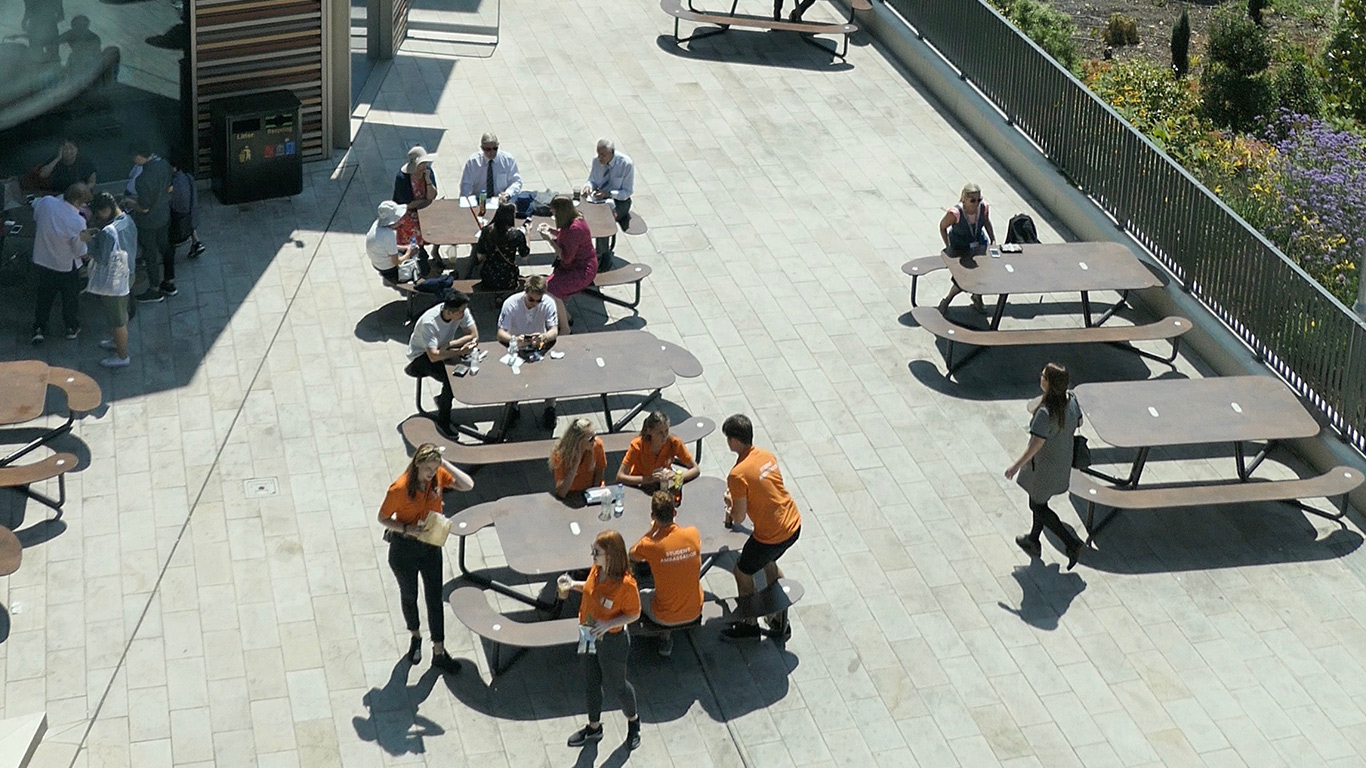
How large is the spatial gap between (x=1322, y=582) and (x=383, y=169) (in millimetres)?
9923

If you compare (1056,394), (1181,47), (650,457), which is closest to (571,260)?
(650,457)

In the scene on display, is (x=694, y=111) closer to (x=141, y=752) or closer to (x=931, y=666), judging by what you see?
(x=931, y=666)

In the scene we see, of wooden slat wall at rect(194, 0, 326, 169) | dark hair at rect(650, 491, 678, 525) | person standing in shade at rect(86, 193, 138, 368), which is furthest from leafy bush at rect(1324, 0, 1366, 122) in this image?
person standing in shade at rect(86, 193, 138, 368)

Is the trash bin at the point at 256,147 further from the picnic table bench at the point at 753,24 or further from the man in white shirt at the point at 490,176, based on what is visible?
the picnic table bench at the point at 753,24

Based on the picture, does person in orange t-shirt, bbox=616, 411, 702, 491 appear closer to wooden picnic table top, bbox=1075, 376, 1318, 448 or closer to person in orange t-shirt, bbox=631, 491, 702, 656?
person in orange t-shirt, bbox=631, 491, 702, 656

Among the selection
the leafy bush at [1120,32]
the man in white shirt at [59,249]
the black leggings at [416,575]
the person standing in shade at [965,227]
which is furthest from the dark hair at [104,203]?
the leafy bush at [1120,32]

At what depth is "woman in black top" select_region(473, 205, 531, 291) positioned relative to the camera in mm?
14075

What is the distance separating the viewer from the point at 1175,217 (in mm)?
15328

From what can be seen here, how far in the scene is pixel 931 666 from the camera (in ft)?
35.8

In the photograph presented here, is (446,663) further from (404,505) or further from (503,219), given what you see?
(503,219)

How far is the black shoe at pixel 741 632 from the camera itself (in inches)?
430

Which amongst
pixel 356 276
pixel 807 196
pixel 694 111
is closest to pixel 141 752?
pixel 356 276

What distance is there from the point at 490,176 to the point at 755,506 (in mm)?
6014

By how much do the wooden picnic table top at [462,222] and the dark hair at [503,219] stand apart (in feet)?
1.58
